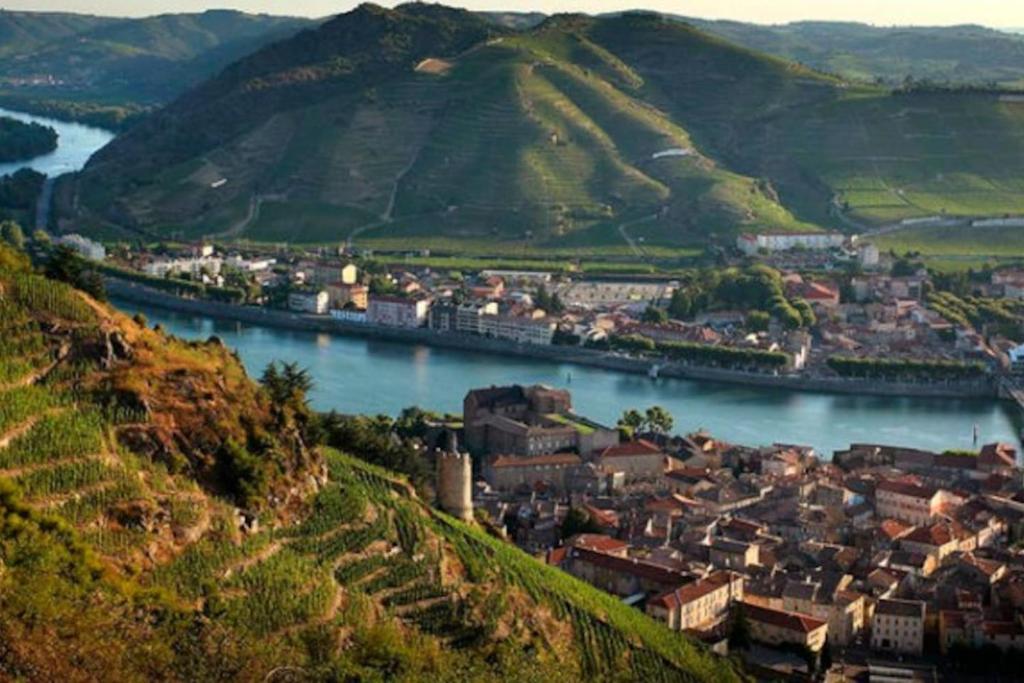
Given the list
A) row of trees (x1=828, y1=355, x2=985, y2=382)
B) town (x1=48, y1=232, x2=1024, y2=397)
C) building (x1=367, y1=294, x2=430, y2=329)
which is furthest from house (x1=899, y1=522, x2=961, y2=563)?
building (x1=367, y1=294, x2=430, y2=329)

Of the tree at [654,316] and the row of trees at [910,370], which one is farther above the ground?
the tree at [654,316]

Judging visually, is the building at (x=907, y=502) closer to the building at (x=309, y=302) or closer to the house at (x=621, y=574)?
the house at (x=621, y=574)

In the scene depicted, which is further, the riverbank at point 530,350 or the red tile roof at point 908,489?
the riverbank at point 530,350

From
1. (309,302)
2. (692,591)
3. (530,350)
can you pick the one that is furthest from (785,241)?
(692,591)

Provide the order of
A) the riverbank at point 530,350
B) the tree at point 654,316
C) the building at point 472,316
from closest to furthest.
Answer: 1. the riverbank at point 530,350
2. the tree at point 654,316
3. the building at point 472,316

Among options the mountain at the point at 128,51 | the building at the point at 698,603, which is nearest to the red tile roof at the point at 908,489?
the building at the point at 698,603

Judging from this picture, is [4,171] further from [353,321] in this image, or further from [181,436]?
[181,436]
